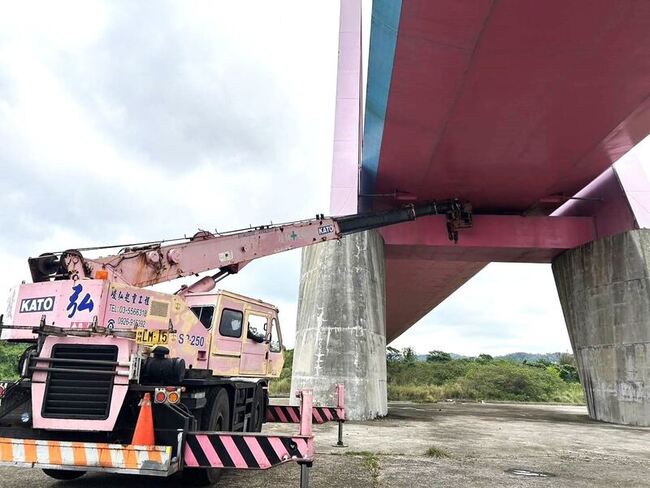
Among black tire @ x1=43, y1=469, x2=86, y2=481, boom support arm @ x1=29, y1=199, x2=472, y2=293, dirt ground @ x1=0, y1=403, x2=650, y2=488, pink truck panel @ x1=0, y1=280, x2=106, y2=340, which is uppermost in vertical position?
boom support arm @ x1=29, y1=199, x2=472, y2=293

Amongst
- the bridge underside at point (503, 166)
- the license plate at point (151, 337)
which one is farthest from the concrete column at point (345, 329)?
the license plate at point (151, 337)

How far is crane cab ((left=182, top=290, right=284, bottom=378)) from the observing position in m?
7.44

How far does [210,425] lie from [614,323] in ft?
51.1

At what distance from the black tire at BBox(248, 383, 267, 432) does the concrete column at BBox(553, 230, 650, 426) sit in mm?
13252

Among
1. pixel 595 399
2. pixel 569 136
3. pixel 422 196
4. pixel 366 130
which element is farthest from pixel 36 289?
pixel 595 399

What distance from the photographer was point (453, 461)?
28.1 ft

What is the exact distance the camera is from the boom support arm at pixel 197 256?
655cm

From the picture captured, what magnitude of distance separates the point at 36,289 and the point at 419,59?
27.8 ft

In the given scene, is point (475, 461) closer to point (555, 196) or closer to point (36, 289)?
point (36, 289)

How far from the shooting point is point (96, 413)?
5.24m

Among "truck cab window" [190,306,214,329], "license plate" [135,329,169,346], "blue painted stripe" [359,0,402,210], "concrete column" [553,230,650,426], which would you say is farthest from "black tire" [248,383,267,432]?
"concrete column" [553,230,650,426]

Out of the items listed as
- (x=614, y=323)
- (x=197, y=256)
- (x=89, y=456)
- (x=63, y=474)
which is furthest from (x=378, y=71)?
(x=614, y=323)

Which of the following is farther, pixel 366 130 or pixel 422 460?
pixel 366 130

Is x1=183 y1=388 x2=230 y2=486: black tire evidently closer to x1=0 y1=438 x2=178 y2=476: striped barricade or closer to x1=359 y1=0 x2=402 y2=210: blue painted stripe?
x1=0 y1=438 x2=178 y2=476: striped barricade
